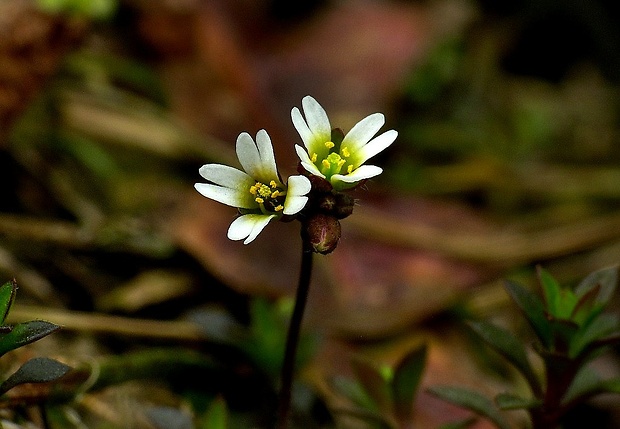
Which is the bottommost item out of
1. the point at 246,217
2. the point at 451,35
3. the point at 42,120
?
the point at 246,217

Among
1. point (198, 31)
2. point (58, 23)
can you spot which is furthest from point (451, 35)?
point (58, 23)

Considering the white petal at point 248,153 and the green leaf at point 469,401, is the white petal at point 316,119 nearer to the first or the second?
the white petal at point 248,153

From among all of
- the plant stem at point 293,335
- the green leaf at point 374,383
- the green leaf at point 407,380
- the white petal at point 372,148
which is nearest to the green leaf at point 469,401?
the green leaf at point 407,380

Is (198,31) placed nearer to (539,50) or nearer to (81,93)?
(81,93)

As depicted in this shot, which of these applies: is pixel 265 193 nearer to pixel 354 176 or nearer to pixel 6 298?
pixel 354 176

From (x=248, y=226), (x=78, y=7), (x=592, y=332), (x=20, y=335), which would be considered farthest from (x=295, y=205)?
(x=78, y=7)

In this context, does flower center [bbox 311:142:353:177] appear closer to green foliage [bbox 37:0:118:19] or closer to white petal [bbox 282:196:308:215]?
white petal [bbox 282:196:308:215]
